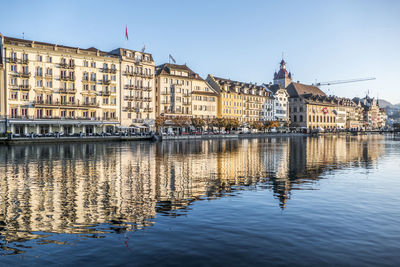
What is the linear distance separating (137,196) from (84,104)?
72963mm

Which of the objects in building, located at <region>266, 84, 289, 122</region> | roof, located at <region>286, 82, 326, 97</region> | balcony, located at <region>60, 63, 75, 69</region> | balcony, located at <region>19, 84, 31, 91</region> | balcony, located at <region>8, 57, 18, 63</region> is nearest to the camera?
balcony, located at <region>8, 57, 18, 63</region>

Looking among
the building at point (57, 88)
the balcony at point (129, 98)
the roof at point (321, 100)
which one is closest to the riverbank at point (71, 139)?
the building at point (57, 88)

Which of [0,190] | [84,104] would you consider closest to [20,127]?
[84,104]

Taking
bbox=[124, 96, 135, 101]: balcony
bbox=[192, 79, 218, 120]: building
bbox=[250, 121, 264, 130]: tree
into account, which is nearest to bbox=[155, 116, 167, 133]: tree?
bbox=[124, 96, 135, 101]: balcony

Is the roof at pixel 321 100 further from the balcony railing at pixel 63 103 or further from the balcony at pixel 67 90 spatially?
the balcony at pixel 67 90

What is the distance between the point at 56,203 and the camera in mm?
15297

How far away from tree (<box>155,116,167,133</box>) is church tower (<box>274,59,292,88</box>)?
109 m

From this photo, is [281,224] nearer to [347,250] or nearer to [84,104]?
[347,250]

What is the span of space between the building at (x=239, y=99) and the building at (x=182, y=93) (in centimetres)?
583

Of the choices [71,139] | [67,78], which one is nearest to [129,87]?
[67,78]

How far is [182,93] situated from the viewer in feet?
357

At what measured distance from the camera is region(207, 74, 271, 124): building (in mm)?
123856

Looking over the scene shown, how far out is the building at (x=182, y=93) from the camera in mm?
104312

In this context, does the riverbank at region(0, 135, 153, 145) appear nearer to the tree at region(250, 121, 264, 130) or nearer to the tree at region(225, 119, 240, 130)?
the tree at region(225, 119, 240, 130)
